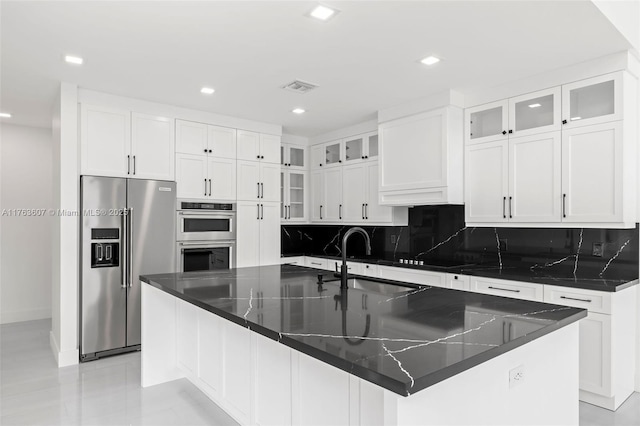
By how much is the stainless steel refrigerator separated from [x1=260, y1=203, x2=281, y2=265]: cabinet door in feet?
4.03

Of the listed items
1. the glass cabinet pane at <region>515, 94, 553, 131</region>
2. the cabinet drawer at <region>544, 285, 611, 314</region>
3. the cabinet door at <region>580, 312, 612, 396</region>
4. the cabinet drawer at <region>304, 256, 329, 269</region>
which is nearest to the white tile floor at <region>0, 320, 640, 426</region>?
the cabinet door at <region>580, 312, 612, 396</region>

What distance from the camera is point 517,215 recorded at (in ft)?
11.6

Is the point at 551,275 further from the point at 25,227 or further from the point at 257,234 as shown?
the point at 25,227

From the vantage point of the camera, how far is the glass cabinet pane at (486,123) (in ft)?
12.2

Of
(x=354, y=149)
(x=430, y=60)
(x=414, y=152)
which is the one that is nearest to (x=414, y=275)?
(x=414, y=152)

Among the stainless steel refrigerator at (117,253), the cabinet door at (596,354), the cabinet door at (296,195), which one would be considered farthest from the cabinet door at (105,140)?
the cabinet door at (596,354)

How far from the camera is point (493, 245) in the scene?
4020mm

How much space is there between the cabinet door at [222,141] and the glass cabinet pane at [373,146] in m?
1.69

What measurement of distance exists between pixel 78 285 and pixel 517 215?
13.6ft

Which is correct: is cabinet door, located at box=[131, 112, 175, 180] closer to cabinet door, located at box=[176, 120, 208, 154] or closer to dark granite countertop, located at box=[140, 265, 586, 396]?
cabinet door, located at box=[176, 120, 208, 154]

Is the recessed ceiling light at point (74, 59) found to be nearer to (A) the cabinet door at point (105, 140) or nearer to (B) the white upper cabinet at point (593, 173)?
(A) the cabinet door at point (105, 140)

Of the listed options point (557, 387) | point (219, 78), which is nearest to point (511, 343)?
point (557, 387)

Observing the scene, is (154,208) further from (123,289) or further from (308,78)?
(308,78)

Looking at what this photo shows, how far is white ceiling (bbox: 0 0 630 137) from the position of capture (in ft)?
7.72
